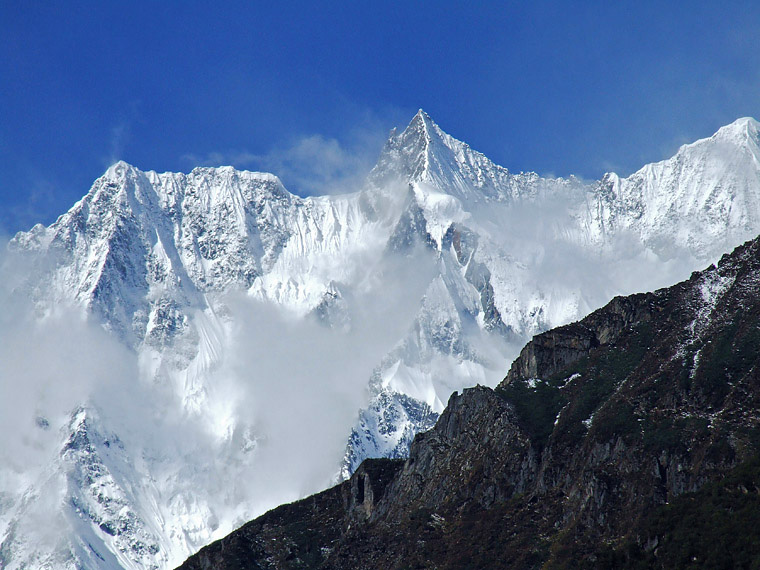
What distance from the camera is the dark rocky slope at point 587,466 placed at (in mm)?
109500

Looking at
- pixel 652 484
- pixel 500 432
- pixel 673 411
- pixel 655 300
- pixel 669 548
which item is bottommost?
pixel 669 548

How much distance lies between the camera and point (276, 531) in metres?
159

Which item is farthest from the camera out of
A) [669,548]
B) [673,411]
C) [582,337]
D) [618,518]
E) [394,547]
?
[582,337]

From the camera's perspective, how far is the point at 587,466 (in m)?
127

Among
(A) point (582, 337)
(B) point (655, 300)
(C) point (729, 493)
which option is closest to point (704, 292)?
(B) point (655, 300)

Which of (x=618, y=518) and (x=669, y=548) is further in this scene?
(x=618, y=518)

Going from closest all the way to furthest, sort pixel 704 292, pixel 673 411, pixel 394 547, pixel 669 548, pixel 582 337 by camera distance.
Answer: pixel 669 548 < pixel 673 411 < pixel 394 547 < pixel 704 292 < pixel 582 337

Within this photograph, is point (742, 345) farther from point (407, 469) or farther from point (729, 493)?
point (407, 469)

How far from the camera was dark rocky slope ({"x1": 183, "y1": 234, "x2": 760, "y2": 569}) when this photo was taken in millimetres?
109500

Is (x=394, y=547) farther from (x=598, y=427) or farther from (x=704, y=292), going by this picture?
(x=704, y=292)

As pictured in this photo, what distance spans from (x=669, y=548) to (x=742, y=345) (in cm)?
3904

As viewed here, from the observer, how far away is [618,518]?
115250 mm

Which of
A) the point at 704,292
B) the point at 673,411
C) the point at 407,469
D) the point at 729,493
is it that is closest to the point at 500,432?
the point at 407,469

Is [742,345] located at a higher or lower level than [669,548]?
higher
